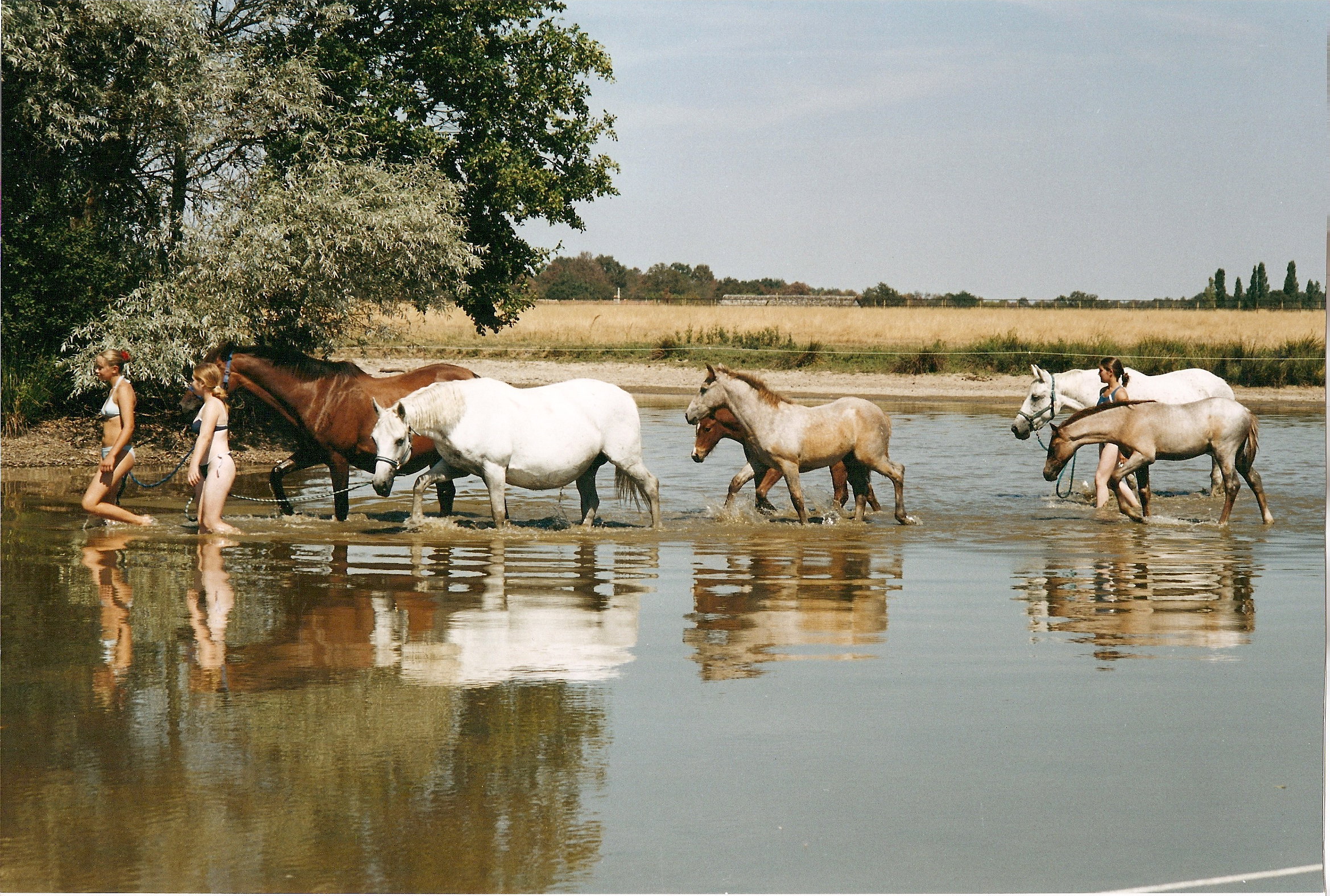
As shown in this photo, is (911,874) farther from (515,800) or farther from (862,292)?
(862,292)

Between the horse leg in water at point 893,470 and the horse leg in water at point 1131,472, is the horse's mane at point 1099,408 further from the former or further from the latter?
the horse leg in water at point 893,470

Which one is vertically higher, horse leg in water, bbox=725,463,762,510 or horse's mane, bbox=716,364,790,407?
horse's mane, bbox=716,364,790,407

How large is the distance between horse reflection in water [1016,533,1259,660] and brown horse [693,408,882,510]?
3.73 m

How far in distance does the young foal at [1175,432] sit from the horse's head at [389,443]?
8.13 meters

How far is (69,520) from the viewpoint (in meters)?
15.2

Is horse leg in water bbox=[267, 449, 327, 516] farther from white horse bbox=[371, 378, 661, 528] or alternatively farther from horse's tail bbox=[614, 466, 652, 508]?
horse's tail bbox=[614, 466, 652, 508]

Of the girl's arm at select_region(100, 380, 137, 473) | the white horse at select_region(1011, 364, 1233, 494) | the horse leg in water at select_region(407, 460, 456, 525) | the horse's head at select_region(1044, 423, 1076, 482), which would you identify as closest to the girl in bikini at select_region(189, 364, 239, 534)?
the girl's arm at select_region(100, 380, 137, 473)

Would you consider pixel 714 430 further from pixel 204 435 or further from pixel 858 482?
Answer: pixel 204 435

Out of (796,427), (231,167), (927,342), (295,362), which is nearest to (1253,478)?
(796,427)

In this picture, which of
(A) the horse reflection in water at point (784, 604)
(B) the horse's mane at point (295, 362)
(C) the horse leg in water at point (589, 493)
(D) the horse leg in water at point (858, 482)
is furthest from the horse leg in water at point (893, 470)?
(B) the horse's mane at point (295, 362)

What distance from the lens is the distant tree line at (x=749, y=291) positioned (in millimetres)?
61094

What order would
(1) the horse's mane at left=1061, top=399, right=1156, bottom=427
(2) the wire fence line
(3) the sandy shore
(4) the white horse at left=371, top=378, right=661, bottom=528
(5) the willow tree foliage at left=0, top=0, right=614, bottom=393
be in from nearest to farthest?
1. (4) the white horse at left=371, top=378, right=661, bottom=528
2. (1) the horse's mane at left=1061, top=399, right=1156, bottom=427
3. (5) the willow tree foliage at left=0, top=0, right=614, bottom=393
4. (3) the sandy shore
5. (2) the wire fence line

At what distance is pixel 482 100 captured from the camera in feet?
86.9

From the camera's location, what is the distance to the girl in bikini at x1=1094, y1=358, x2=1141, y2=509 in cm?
1744
